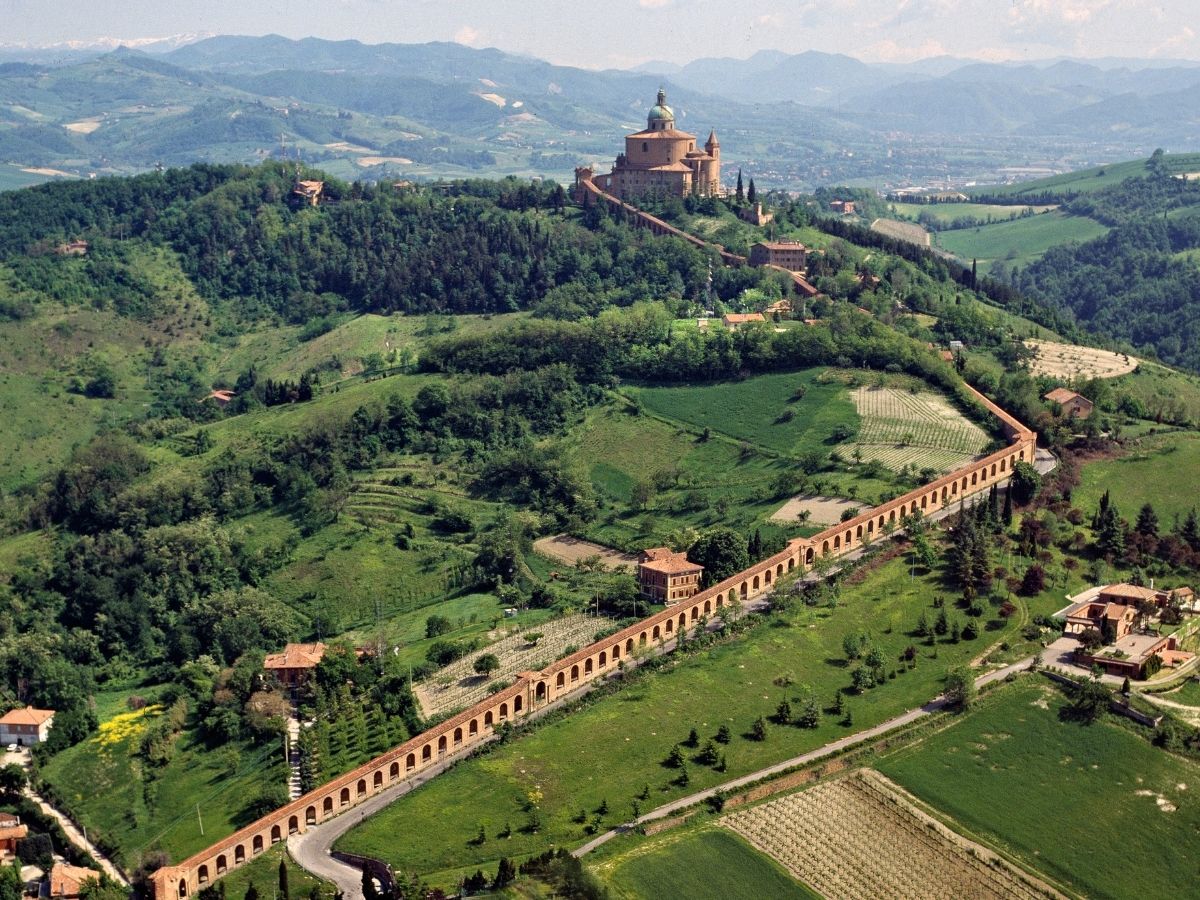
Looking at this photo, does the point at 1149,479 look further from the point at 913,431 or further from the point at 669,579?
the point at 669,579

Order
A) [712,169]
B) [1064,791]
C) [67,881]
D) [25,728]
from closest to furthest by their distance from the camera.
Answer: [67,881] → [1064,791] → [25,728] → [712,169]

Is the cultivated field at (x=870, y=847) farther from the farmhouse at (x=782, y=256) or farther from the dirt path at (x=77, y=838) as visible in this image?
the farmhouse at (x=782, y=256)

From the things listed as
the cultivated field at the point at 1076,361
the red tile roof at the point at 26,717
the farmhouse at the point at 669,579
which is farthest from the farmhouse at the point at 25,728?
the cultivated field at the point at 1076,361

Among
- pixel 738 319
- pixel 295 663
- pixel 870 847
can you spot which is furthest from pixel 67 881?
pixel 738 319

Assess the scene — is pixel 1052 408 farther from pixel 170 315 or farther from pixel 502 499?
pixel 170 315

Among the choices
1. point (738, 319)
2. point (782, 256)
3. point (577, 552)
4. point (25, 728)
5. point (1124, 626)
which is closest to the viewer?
point (1124, 626)

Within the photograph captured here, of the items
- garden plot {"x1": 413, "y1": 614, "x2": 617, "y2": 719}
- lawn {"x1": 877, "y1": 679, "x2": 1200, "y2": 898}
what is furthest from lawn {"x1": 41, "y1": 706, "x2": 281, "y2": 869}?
lawn {"x1": 877, "y1": 679, "x2": 1200, "y2": 898}

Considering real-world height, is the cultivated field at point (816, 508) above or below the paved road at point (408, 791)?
above
